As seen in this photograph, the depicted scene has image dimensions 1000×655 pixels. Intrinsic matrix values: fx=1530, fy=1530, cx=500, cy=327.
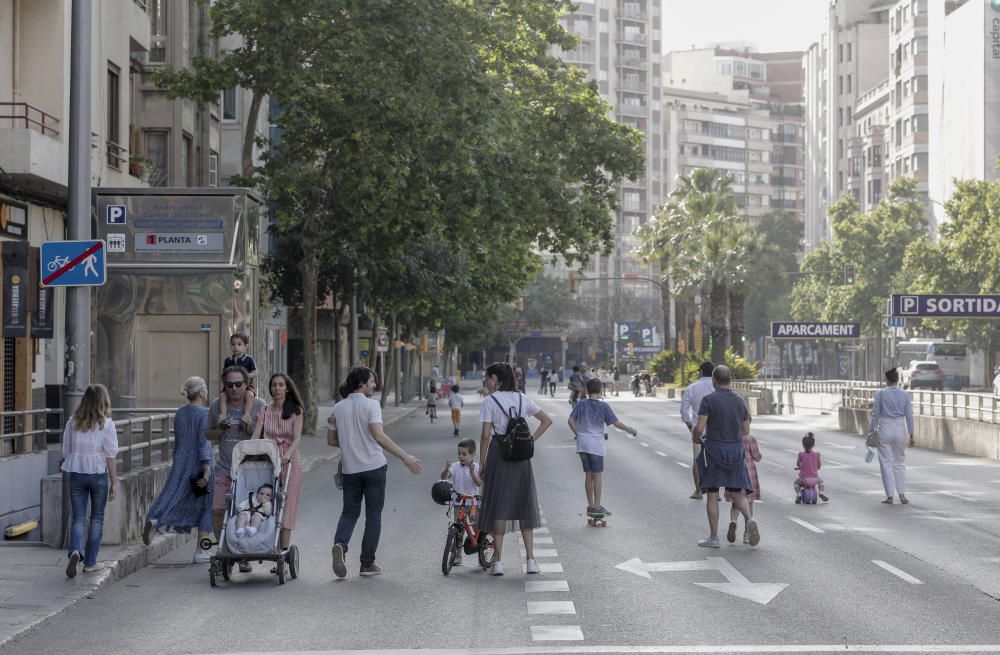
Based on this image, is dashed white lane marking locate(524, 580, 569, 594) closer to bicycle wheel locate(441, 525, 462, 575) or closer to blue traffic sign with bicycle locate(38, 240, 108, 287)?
bicycle wheel locate(441, 525, 462, 575)

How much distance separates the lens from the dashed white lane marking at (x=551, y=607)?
10594 mm

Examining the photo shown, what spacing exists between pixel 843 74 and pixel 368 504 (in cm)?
13400

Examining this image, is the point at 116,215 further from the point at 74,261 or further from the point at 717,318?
the point at 717,318

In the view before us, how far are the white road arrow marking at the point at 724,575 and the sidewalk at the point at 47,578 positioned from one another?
4300mm

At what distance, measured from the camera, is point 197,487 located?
13.5 metres

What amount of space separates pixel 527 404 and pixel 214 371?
1106cm

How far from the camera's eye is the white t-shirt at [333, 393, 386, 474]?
40.8ft

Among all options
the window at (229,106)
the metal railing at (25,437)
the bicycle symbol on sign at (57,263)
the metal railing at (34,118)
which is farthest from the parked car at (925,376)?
the bicycle symbol on sign at (57,263)

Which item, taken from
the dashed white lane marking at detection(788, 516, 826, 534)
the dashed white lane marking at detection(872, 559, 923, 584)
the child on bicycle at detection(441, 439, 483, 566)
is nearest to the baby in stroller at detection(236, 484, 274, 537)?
the child on bicycle at detection(441, 439, 483, 566)

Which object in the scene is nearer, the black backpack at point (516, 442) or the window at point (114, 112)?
the black backpack at point (516, 442)

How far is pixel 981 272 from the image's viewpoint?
6662cm

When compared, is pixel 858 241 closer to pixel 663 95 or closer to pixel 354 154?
pixel 354 154

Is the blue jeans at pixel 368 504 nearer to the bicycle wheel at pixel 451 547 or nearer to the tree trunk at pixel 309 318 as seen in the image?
the bicycle wheel at pixel 451 547

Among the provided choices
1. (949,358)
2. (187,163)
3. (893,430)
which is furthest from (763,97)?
(893,430)
